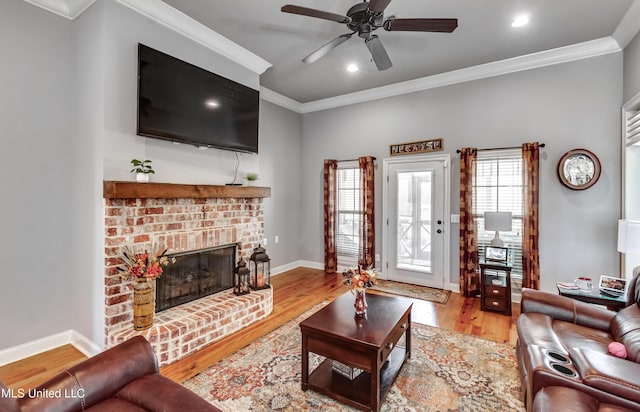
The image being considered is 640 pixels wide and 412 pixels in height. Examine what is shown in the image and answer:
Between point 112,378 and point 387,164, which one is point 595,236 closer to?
point 387,164

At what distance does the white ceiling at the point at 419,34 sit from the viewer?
9.34ft

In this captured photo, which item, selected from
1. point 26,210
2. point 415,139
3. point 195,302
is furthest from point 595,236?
point 26,210

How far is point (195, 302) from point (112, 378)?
5.95 ft

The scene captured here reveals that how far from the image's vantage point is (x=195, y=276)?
131 inches

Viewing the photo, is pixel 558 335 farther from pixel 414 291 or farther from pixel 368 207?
pixel 368 207

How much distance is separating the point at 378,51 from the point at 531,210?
9.26 ft

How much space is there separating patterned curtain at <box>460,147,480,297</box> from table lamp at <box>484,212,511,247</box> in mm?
362

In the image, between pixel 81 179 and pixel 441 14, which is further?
pixel 441 14

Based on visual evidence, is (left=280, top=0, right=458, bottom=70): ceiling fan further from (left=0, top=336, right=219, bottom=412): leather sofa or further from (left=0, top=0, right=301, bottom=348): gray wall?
(left=0, top=336, right=219, bottom=412): leather sofa

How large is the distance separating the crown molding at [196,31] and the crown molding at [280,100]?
99 centimetres

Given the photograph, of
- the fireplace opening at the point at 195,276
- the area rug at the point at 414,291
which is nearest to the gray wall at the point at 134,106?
the fireplace opening at the point at 195,276

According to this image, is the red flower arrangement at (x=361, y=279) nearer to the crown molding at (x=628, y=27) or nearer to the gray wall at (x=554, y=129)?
the gray wall at (x=554, y=129)

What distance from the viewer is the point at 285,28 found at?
3.26 meters

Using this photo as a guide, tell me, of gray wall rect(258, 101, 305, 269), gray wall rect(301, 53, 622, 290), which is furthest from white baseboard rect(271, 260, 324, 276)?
gray wall rect(301, 53, 622, 290)
